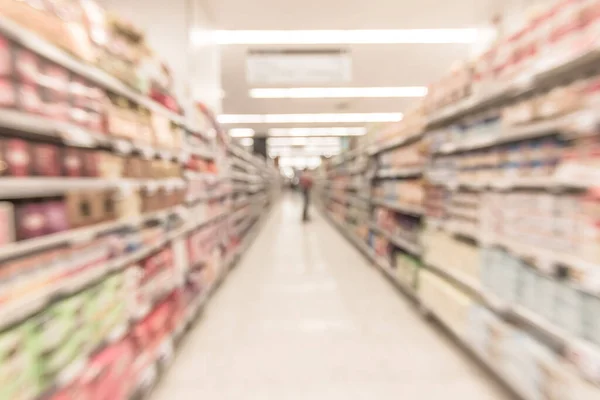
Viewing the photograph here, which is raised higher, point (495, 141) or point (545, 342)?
point (495, 141)

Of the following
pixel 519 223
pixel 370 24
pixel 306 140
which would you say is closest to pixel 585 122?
pixel 519 223

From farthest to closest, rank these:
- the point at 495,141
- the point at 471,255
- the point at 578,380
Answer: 1. the point at 471,255
2. the point at 495,141
3. the point at 578,380

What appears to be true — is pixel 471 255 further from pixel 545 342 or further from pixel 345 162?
pixel 345 162

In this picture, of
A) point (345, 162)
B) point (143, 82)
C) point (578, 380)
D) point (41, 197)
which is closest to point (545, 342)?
point (578, 380)

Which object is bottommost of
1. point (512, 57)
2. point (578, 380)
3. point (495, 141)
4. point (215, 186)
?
point (578, 380)

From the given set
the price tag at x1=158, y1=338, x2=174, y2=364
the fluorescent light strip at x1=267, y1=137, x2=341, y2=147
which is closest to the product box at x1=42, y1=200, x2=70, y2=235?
the price tag at x1=158, y1=338, x2=174, y2=364

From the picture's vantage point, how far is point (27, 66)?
122cm

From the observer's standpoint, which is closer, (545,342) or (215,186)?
(545,342)

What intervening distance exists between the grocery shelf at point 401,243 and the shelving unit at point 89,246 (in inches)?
83.9

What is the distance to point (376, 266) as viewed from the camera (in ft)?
16.2

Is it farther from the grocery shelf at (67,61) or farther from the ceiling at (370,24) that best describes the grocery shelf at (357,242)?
the grocery shelf at (67,61)

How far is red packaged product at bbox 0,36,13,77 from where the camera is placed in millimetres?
1111

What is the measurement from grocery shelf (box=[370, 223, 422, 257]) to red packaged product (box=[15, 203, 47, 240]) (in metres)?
2.87

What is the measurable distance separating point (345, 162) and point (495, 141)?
A: 6.09 m
